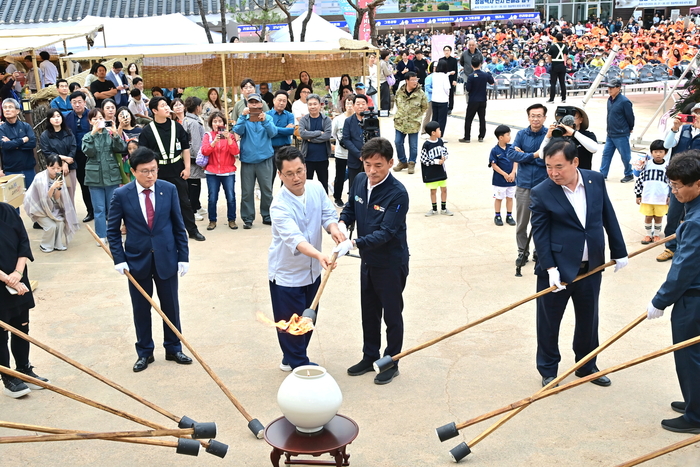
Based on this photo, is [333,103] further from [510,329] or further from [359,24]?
[510,329]

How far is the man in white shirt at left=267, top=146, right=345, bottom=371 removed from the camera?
5.36 meters

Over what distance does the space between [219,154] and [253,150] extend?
1.52 feet

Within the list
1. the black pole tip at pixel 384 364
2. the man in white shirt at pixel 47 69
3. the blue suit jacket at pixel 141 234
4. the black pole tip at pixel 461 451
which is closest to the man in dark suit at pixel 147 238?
the blue suit jacket at pixel 141 234

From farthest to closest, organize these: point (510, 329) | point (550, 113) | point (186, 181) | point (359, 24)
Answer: point (359, 24) → point (550, 113) → point (186, 181) → point (510, 329)

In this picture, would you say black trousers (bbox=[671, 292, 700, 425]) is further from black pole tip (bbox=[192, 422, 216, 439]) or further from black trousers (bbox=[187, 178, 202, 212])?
black trousers (bbox=[187, 178, 202, 212])

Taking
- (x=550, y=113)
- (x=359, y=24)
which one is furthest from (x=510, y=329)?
(x=359, y=24)

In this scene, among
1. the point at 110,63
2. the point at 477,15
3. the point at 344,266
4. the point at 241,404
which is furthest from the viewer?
A: the point at 477,15

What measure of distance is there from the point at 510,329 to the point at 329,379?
2732 mm

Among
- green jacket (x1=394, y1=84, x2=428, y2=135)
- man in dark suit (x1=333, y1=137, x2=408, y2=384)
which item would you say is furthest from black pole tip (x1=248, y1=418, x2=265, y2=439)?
green jacket (x1=394, y1=84, x2=428, y2=135)

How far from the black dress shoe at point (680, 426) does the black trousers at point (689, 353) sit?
1.1 inches

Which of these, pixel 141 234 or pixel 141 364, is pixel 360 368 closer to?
pixel 141 364

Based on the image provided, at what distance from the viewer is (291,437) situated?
14.1ft

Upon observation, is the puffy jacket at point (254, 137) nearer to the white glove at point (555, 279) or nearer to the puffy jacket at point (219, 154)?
the puffy jacket at point (219, 154)

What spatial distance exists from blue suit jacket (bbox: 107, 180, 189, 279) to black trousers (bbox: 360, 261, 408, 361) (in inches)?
62.9
